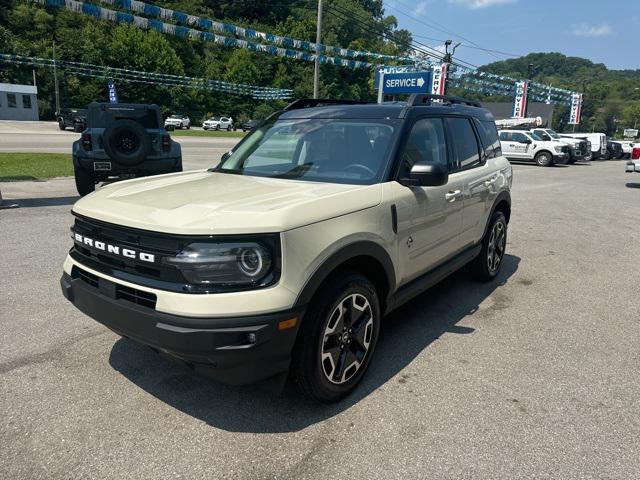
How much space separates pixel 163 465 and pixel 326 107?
2.89 m

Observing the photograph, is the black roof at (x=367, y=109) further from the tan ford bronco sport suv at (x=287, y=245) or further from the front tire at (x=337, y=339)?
the front tire at (x=337, y=339)

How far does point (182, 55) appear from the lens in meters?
71.1

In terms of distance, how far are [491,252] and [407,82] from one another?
1151 inches

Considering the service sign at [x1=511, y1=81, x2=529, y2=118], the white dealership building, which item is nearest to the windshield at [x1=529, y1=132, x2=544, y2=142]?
the service sign at [x1=511, y1=81, x2=529, y2=118]

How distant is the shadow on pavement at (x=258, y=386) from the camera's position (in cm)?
272

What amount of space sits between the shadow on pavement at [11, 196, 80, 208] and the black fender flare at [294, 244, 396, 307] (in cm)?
765

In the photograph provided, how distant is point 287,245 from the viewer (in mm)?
2359

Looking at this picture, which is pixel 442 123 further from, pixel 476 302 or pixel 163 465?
pixel 163 465

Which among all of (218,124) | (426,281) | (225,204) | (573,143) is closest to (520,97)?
(573,143)

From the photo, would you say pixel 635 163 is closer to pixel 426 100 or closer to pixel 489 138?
pixel 489 138

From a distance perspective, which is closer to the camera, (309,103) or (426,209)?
(426,209)

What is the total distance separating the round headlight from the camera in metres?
2.31

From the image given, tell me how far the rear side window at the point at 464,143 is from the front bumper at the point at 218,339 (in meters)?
2.53

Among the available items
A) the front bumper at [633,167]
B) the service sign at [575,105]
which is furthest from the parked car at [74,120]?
the service sign at [575,105]
